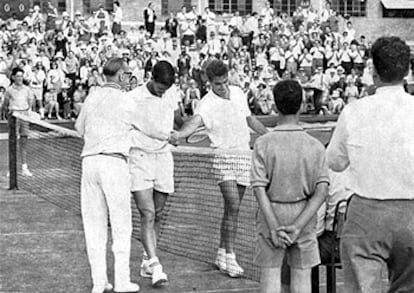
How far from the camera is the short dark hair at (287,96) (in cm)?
→ 714

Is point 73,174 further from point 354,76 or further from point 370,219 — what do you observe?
point 354,76

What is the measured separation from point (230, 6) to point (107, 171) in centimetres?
4791

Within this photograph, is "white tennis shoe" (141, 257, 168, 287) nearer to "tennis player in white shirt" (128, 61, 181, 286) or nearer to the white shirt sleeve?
"tennis player in white shirt" (128, 61, 181, 286)

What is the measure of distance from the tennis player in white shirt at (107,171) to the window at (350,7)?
4999 centimetres

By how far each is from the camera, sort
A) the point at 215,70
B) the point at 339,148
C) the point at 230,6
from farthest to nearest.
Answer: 1. the point at 230,6
2. the point at 215,70
3. the point at 339,148

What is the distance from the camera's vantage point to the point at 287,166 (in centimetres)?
704

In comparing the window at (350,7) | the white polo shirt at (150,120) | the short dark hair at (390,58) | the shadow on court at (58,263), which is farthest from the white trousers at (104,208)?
the window at (350,7)

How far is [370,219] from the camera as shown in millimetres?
6164

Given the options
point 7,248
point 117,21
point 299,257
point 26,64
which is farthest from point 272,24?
point 299,257

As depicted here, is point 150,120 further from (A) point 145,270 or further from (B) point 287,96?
(B) point 287,96

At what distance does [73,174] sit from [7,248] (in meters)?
4.30

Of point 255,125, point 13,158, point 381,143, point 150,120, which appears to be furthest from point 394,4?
point 381,143

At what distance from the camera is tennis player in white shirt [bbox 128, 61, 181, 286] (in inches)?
394

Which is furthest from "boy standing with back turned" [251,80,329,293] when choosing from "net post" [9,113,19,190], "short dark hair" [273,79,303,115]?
"net post" [9,113,19,190]
